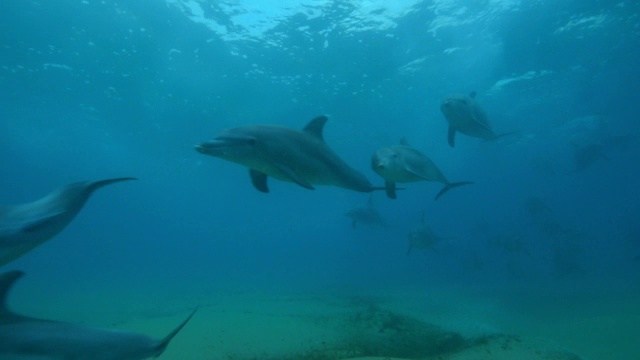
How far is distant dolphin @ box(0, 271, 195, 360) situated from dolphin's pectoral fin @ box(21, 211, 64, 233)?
0.62 metres

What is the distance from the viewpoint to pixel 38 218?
8.62ft

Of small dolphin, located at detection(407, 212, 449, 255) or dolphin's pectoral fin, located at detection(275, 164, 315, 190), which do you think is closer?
dolphin's pectoral fin, located at detection(275, 164, 315, 190)

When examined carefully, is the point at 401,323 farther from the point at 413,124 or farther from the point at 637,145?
the point at 637,145

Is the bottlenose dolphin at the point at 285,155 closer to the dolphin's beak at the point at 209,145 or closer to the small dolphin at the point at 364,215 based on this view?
the dolphin's beak at the point at 209,145

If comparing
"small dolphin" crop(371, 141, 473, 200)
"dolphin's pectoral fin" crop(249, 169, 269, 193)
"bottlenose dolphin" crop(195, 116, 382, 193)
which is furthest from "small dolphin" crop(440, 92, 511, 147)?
"dolphin's pectoral fin" crop(249, 169, 269, 193)

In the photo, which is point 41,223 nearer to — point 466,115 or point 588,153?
point 466,115

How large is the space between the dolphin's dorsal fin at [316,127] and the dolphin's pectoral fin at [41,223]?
2653mm

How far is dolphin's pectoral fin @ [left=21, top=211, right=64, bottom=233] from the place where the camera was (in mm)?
2580

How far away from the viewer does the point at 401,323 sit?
7418mm

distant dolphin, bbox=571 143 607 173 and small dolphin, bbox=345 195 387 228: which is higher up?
distant dolphin, bbox=571 143 607 173

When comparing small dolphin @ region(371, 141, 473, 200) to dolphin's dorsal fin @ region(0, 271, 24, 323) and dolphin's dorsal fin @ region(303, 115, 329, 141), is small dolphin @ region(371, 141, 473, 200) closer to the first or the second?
dolphin's dorsal fin @ region(303, 115, 329, 141)

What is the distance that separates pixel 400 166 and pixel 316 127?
1.34m

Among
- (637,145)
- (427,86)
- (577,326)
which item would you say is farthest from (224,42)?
(637,145)

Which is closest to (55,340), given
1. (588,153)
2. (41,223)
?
(41,223)
